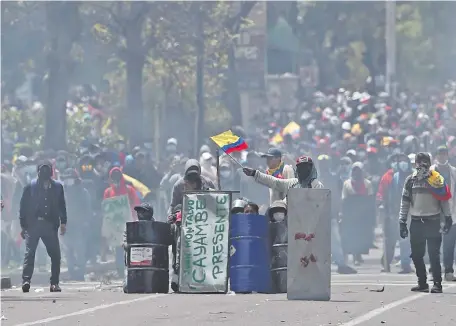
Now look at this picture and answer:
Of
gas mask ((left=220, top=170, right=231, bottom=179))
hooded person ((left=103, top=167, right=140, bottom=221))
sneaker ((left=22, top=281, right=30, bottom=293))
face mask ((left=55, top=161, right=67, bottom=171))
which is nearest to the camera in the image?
sneaker ((left=22, top=281, right=30, bottom=293))

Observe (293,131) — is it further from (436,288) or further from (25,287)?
(436,288)

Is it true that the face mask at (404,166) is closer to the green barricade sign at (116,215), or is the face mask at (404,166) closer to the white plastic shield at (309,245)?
the green barricade sign at (116,215)

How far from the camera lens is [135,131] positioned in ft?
167

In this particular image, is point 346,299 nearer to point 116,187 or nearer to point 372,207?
point 116,187

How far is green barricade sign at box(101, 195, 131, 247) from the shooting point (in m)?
28.4

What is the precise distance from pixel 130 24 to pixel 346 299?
2982cm

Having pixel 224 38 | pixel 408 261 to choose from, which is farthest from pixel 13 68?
pixel 408 261

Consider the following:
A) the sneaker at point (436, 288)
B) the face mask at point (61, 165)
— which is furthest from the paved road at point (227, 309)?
the face mask at point (61, 165)

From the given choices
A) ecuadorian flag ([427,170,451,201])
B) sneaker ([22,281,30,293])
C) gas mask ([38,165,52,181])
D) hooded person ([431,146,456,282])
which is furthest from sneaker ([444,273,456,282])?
sneaker ([22,281,30,293])

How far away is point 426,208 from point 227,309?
3.93 meters

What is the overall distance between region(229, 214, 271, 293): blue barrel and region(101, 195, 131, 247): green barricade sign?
7927mm

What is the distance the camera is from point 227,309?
59.4 feet

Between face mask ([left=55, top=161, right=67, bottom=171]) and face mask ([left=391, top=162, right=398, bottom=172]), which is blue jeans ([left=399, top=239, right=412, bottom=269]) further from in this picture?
face mask ([left=55, top=161, right=67, bottom=171])

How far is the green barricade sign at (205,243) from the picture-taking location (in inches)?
804
